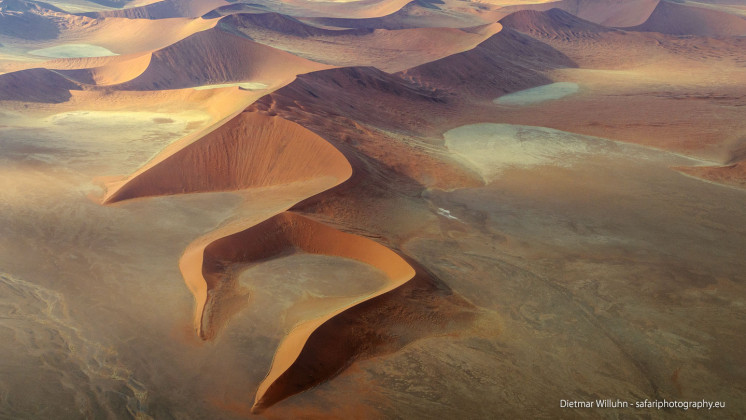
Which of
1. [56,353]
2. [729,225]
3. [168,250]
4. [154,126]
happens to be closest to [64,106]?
[154,126]

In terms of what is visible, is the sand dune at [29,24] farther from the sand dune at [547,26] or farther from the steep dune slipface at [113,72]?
the sand dune at [547,26]

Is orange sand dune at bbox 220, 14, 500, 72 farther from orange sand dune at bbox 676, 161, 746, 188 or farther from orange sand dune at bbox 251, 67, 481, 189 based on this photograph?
orange sand dune at bbox 676, 161, 746, 188

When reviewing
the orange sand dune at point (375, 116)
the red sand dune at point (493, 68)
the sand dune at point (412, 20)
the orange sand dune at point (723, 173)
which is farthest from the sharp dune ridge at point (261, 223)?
the sand dune at point (412, 20)

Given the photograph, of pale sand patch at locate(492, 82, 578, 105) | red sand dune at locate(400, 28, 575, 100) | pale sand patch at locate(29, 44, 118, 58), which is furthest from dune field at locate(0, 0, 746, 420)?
pale sand patch at locate(29, 44, 118, 58)

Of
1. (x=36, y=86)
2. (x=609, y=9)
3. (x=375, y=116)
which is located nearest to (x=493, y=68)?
(x=375, y=116)

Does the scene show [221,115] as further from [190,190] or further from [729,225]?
[729,225]

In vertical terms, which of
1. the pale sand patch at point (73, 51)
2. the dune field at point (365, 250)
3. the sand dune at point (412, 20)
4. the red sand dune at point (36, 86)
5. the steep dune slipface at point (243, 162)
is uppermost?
the sand dune at point (412, 20)
